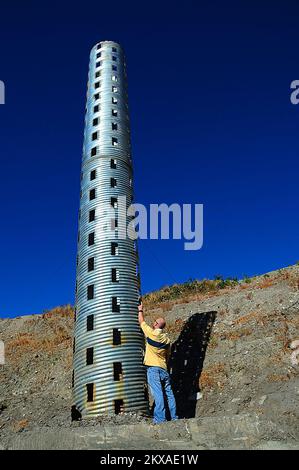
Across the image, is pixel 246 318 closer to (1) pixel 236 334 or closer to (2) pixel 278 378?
(1) pixel 236 334

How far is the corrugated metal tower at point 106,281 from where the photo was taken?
1475 cm

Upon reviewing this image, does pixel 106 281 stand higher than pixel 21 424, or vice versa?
pixel 106 281

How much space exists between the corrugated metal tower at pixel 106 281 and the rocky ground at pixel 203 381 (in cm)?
127

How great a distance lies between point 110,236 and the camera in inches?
711

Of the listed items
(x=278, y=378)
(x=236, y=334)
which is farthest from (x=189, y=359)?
(x=278, y=378)

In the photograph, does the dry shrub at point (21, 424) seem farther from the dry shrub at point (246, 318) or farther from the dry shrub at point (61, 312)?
the dry shrub at point (61, 312)

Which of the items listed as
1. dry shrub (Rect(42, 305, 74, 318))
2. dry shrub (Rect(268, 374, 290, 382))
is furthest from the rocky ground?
dry shrub (Rect(42, 305, 74, 318))

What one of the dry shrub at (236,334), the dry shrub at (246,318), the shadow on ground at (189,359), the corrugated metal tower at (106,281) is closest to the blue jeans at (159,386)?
the corrugated metal tower at (106,281)

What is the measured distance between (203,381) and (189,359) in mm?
2776

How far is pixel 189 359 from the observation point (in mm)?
20938

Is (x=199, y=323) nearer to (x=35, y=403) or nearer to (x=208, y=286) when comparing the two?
(x=35, y=403)

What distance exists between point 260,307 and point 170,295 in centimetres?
1666

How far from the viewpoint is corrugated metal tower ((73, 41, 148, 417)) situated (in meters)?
14.8
